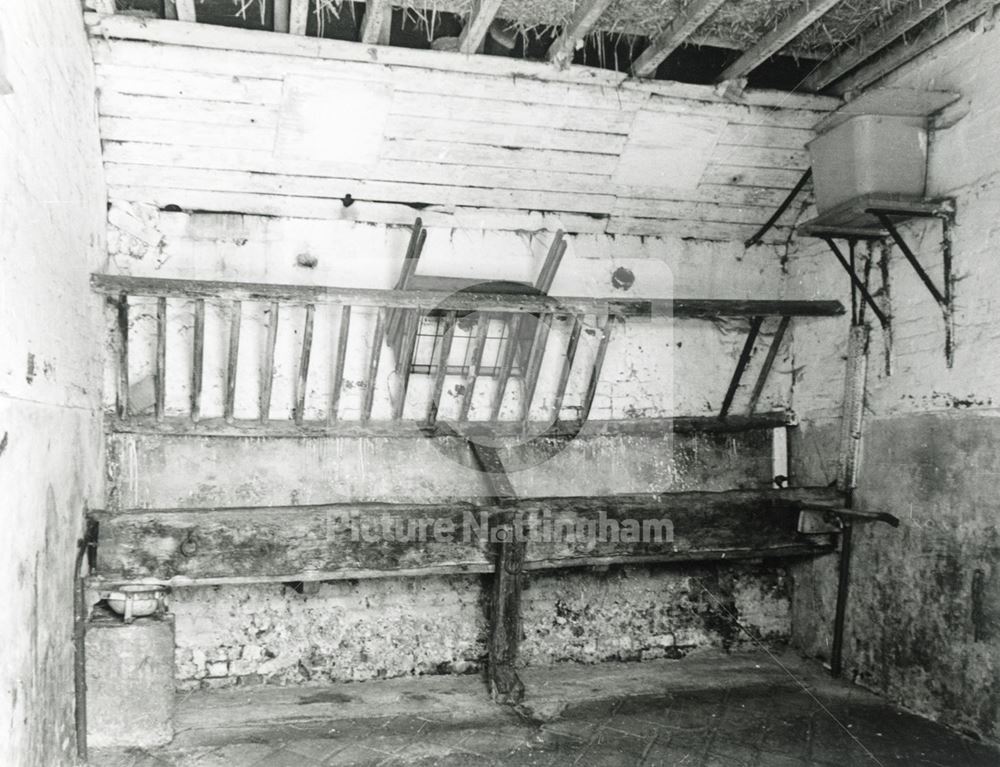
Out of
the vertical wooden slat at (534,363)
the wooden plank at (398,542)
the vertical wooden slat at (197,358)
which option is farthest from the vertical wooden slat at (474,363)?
the vertical wooden slat at (197,358)

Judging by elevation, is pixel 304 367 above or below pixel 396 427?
above

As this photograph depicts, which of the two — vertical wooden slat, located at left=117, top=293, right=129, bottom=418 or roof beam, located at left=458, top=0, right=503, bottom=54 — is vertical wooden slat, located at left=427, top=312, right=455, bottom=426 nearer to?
roof beam, located at left=458, top=0, right=503, bottom=54

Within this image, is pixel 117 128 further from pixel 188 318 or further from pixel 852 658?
pixel 852 658

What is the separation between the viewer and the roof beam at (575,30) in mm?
2938

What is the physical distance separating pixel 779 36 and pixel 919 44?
2.11 ft

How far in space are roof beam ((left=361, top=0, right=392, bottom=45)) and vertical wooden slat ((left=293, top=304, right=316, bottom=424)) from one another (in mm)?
1105

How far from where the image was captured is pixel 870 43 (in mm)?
3316

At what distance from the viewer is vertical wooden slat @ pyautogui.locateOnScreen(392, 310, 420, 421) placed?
3676 millimetres

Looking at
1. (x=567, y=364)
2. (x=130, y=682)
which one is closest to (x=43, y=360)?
(x=130, y=682)

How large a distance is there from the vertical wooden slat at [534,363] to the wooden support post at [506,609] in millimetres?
559

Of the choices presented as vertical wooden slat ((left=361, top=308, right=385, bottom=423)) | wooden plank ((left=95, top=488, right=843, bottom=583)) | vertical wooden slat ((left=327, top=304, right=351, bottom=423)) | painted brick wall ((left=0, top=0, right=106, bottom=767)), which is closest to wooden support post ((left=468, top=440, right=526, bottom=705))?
wooden plank ((left=95, top=488, right=843, bottom=583))

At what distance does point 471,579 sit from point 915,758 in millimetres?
2024

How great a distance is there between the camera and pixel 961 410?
3176 millimetres

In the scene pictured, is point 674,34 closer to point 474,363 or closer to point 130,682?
point 474,363
